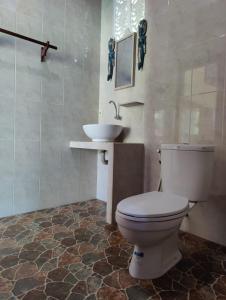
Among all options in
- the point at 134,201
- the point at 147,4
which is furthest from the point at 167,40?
the point at 134,201

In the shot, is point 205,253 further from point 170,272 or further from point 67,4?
point 67,4

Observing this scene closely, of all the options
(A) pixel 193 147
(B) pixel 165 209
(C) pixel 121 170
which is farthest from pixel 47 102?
(B) pixel 165 209

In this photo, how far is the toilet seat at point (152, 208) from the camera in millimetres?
1135

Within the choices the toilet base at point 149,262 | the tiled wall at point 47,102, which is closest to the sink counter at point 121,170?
the tiled wall at point 47,102

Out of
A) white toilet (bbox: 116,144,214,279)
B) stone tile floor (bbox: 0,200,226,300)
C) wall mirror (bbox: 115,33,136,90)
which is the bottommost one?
stone tile floor (bbox: 0,200,226,300)

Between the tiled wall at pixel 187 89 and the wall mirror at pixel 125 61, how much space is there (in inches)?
5.2

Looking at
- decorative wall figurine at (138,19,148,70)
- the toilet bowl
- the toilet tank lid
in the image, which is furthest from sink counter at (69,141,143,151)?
decorative wall figurine at (138,19,148,70)

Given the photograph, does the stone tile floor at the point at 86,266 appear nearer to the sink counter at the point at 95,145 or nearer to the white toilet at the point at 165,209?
the white toilet at the point at 165,209

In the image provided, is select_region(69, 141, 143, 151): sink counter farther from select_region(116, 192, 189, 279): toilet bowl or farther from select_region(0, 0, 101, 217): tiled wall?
select_region(116, 192, 189, 279): toilet bowl

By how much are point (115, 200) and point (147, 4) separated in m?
1.92

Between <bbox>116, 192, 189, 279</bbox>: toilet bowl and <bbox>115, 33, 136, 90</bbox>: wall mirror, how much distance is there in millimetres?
1413

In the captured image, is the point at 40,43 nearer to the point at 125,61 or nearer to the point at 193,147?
→ the point at 125,61

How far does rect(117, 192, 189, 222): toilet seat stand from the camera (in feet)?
3.72

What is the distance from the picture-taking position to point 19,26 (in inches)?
81.4
